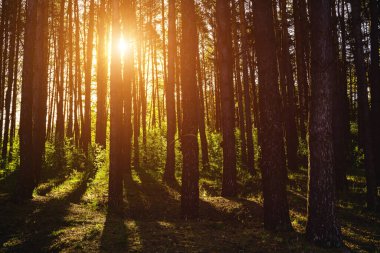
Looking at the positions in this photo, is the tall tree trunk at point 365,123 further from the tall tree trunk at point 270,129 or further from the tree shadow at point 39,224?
the tree shadow at point 39,224

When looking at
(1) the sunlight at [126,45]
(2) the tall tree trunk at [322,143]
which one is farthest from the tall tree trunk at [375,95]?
(1) the sunlight at [126,45]

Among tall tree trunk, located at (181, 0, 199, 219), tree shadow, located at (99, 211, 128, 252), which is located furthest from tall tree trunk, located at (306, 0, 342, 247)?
tree shadow, located at (99, 211, 128, 252)

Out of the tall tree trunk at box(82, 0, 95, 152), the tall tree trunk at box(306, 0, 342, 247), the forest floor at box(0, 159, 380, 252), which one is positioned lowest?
the forest floor at box(0, 159, 380, 252)

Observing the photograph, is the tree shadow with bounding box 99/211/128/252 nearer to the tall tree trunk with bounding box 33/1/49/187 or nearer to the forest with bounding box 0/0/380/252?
the forest with bounding box 0/0/380/252

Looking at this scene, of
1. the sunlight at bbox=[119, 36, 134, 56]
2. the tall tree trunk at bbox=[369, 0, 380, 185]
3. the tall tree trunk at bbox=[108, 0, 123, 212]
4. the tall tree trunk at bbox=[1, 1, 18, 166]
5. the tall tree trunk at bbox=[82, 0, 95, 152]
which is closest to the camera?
the tall tree trunk at bbox=[108, 0, 123, 212]

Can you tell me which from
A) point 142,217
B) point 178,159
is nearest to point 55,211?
point 142,217

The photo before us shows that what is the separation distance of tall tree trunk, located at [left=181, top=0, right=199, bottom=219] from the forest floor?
643 mm

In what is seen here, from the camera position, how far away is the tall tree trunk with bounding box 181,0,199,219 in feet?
27.7

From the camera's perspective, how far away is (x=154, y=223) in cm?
804

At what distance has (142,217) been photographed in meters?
9.58

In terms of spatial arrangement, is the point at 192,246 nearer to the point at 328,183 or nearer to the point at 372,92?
the point at 328,183

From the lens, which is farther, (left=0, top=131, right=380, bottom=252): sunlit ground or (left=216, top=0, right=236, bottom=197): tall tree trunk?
(left=216, top=0, right=236, bottom=197): tall tree trunk

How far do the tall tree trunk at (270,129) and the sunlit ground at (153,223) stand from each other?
548 millimetres

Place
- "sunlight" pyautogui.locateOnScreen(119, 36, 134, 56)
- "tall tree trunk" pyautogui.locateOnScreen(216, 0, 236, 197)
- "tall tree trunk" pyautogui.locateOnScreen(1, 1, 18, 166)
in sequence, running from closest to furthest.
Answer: "tall tree trunk" pyautogui.locateOnScreen(216, 0, 236, 197), "sunlight" pyautogui.locateOnScreen(119, 36, 134, 56), "tall tree trunk" pyautogui.locateOnScreen(1, 1, 18, 166)
